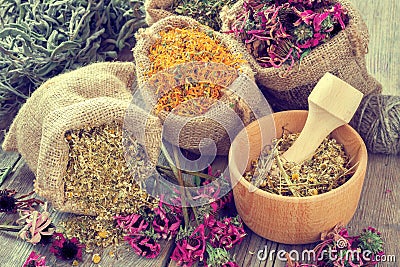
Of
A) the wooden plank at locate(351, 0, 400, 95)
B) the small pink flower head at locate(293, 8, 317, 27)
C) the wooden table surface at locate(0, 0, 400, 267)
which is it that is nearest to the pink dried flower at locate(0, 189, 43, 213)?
the wooden table surface at locate(0, 0, 400, 267)

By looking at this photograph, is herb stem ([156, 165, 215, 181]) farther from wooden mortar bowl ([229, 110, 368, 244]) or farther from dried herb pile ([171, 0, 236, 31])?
dried herb pile ([171, 0, 236, 31])

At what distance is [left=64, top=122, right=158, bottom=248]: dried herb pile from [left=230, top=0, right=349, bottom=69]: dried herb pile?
42 cm

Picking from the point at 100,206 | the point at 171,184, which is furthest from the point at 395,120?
the point at 100,206

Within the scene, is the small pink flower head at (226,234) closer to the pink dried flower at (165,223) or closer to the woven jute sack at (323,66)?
the pink dried flower at (165,223)

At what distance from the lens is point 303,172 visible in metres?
1.42

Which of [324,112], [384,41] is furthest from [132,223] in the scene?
[384,41]

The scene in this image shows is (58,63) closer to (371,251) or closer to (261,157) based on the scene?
(261,157)

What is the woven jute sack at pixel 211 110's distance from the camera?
1.47m

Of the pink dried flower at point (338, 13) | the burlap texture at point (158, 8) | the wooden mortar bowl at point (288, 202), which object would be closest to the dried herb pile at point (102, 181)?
the wooden mortar bowl at point (288, 202)

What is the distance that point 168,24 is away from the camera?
1651 millimetres

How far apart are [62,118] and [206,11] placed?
1.93ft

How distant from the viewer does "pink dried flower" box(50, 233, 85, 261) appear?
1.38 meters

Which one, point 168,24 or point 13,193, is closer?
point 13,193

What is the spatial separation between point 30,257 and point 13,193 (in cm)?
25
